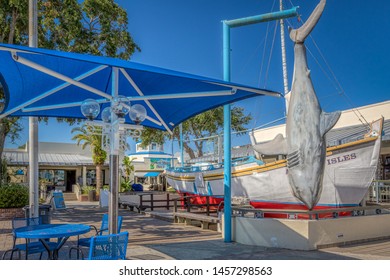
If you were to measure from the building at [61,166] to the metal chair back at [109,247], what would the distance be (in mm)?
28009

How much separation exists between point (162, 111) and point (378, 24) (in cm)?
680

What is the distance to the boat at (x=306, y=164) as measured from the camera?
27.4 ft

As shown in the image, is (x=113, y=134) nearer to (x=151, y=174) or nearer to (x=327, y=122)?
(x=327, y=122)

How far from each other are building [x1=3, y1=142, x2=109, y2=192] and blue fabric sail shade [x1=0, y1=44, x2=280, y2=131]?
2450 centimetres

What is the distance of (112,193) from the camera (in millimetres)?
5449

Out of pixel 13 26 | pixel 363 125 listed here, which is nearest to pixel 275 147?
pixel 363 125

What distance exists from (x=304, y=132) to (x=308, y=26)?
2.13 metres

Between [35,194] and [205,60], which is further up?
[205,60]

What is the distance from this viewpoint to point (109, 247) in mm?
5070

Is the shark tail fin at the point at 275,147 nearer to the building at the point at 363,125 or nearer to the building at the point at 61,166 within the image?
the building at the point at 363,125

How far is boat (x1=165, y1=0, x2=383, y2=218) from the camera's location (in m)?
8.36

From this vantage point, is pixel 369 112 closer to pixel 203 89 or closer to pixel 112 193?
pixel 203 89

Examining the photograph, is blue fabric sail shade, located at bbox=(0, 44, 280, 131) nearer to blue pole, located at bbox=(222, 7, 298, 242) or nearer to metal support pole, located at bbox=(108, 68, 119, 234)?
metal support pole, located at bbox=(108, 68, 119, 234)

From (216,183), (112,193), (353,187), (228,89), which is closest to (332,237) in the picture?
(353,187)
